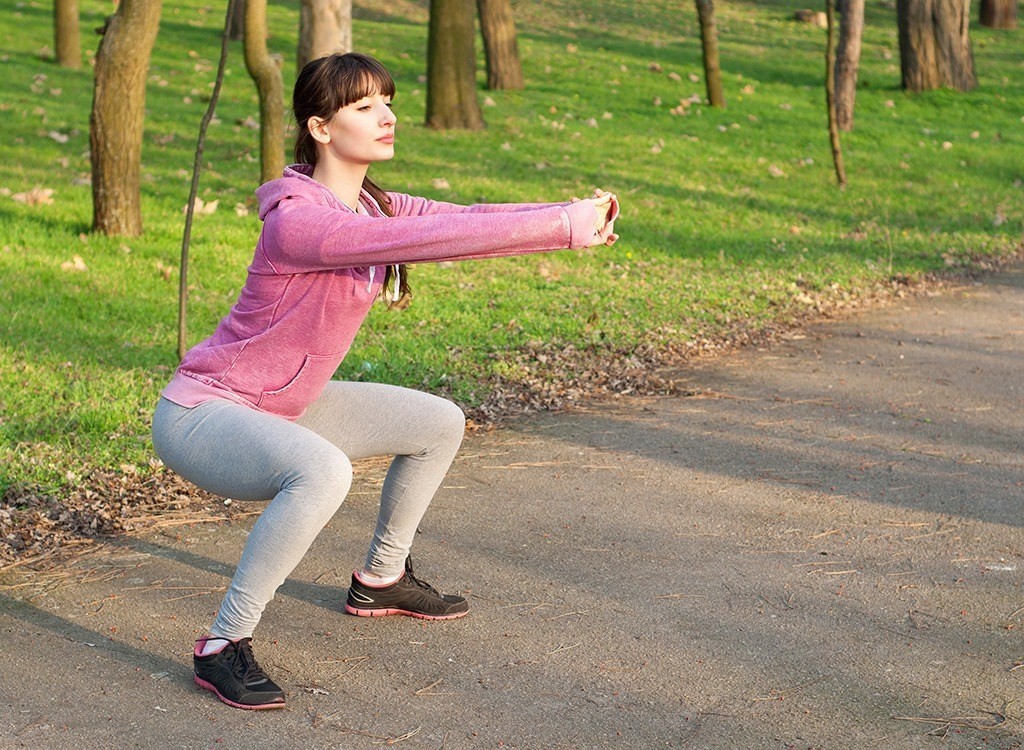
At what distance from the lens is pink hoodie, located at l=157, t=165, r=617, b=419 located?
10.5ft

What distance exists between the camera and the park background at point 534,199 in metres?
6.46

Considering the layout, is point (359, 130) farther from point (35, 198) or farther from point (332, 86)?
point (35, 198)

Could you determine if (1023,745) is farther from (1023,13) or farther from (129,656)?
(1023,13)

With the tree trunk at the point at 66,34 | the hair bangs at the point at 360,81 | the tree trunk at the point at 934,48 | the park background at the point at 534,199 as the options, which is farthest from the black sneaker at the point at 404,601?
the tree trunk at the point at 934,48

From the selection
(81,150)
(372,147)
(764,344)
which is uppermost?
(372,147)

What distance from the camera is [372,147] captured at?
349 cm

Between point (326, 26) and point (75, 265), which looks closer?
point (75, 265)

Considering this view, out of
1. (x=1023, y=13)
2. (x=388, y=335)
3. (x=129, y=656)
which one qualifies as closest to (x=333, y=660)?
(x=129, y=656)

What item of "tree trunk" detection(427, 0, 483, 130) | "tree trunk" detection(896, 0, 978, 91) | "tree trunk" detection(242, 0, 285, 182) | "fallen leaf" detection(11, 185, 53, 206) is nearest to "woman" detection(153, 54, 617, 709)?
"tree trunk" detection(242, 0, 285, 182)

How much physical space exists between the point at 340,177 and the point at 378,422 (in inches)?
28.3

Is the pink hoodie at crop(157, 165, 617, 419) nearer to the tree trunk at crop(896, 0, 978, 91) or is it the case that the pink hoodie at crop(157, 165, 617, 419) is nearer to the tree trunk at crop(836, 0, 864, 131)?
the tree trunk at crop(836, 0, 864, 131)

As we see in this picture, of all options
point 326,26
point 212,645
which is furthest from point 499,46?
point 212,645

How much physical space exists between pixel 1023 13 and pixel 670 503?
2804 centimetres

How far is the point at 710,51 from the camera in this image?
16.5m
